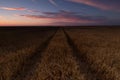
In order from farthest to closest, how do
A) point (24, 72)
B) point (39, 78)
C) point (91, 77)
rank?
point (24, 72), point (91, 77), point (39, 78)

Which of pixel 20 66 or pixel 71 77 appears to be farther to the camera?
pixel 20 66

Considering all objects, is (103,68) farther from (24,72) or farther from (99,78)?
(24,72)

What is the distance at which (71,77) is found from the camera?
793 cm

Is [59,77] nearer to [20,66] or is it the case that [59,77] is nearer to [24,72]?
[24,72]

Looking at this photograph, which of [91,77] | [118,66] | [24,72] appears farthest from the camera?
[118,66]

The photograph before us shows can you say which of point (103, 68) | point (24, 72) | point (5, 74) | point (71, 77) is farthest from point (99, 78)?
point (5, 74)

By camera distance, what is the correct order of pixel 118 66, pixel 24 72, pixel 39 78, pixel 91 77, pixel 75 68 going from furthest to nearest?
pixel 118 66
pixel 75 68
pixel 24 72
pixel 91 77
pixel 39 78

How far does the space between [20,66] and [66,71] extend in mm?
2408

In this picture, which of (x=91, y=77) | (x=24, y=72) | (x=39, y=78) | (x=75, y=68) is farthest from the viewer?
(x=75, y=68)

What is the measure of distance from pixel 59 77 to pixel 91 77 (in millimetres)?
1265

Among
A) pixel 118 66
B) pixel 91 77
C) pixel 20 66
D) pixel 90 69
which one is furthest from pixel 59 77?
pixel 118 66

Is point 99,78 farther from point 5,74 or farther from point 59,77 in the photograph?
point 5,74

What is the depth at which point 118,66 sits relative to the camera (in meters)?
10.3

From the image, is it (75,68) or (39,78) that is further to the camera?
(75,68)
